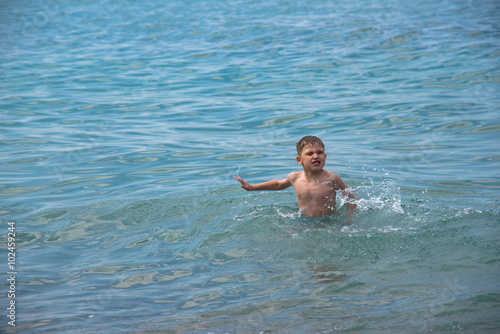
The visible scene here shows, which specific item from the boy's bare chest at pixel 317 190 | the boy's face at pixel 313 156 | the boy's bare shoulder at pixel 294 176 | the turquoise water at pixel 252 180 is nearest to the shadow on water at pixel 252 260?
the turquoise water at pixel 252 180

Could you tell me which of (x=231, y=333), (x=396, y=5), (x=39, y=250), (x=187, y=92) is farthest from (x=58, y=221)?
(x=396, y=5)

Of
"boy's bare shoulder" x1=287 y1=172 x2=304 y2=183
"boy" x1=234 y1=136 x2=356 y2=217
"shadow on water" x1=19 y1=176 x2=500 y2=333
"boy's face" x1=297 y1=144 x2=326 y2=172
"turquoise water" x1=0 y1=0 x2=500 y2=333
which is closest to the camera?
"shadow on water" x1=19 y1=176 x2=500 y2=333

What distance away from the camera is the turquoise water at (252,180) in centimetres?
452

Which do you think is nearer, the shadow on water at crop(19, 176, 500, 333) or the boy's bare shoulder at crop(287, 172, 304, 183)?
the shadow on water at crop(19, 176, 500, 333)

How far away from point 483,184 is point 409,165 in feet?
3.94

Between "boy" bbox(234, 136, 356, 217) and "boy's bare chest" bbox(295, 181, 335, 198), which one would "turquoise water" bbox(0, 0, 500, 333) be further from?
"boy's bare chest" bbox(295, 181, 335, 198)

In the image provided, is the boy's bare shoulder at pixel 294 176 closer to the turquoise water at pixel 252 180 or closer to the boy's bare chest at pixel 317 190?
the boy's bare chest at pixel 317 190

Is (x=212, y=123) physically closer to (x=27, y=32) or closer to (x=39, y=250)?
(x=39, y=250)

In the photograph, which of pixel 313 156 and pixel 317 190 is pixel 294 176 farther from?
pixel 313 156

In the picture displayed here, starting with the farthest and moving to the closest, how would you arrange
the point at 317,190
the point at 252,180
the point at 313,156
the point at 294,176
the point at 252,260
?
the point at 252,180 < the point at 294,176 < the point at 317,190 < the point at 313,156 < the point at 252,260

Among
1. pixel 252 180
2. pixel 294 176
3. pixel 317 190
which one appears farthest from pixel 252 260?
pixel 252 180

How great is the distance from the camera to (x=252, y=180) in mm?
7930

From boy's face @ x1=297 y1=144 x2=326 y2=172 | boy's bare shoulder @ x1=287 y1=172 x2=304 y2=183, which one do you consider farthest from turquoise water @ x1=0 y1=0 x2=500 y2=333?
boy's face @ x1=297 y1=144 x2=326 y2=172

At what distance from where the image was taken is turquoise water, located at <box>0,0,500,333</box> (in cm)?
452
